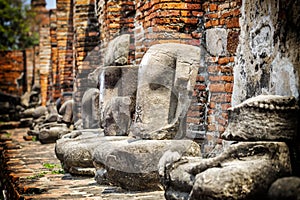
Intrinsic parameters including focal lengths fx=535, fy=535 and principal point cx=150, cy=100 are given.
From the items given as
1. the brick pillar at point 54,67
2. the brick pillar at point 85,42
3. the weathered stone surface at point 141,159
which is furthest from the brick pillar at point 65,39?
the weathered stone surface at point 141,159

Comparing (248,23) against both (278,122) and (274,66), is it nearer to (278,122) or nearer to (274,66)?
(274,66)

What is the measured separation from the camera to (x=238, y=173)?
2.89 m

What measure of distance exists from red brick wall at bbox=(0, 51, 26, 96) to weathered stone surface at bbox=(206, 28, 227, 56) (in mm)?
19770

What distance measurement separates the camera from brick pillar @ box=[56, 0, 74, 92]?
12.8 metres

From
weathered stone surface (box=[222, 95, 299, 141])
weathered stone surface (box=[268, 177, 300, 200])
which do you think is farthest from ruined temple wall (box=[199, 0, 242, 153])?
weathered stone surface (box=[268, 177, 300, 200])

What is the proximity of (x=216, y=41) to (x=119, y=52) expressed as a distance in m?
1.78

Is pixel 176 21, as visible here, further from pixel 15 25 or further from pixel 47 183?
pixel 15 25

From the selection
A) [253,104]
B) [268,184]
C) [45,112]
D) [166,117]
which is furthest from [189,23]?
[45,112]

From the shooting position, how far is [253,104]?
320cm

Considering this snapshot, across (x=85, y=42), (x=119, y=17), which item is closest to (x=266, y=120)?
(x=119, y=17)

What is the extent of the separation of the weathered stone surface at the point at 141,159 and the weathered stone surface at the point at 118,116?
1.15 meters

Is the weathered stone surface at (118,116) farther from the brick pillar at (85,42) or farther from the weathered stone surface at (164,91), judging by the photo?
the brick pillar at (85,42)

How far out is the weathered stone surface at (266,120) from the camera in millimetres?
3178

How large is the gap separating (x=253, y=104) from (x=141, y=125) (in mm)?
1792
